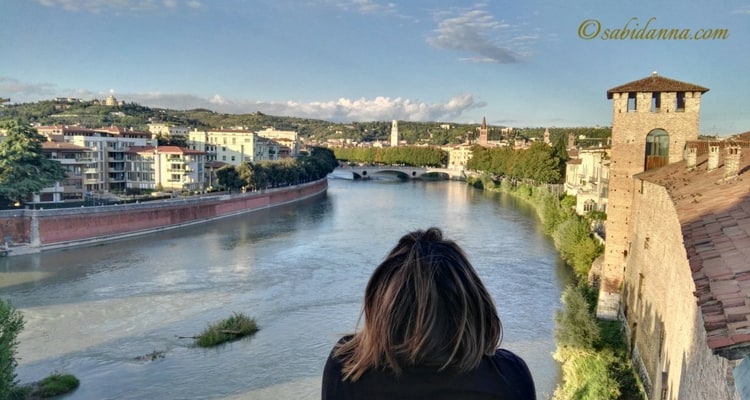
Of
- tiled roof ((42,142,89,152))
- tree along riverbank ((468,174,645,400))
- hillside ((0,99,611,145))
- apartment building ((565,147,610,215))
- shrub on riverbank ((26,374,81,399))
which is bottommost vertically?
shrub on riverbank ((26,374,81,399))

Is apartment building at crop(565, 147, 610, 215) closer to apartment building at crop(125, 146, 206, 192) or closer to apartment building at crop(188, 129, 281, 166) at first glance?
apartment building at crop(125, 146, 206, 192)

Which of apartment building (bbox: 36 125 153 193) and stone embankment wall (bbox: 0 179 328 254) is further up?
apartment building (bbox: 36 125 153 193)

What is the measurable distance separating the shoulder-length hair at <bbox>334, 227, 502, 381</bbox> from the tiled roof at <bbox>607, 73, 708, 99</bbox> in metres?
10.6

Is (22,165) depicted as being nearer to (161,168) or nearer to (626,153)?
(161,168)

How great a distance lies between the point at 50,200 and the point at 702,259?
26.7 metres

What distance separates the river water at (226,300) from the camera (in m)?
9.13

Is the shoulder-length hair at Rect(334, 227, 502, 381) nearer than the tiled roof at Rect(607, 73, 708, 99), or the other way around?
the shoulder-length hair at Rect(334, 227, 502, 381)

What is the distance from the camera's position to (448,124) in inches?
5856

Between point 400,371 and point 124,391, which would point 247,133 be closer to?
point 124,391

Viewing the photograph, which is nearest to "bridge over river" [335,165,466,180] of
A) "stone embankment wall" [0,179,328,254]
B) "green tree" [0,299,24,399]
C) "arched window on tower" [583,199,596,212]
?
"stone embankment wall" [0,179,328,254]

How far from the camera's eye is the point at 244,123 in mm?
Result: 119562

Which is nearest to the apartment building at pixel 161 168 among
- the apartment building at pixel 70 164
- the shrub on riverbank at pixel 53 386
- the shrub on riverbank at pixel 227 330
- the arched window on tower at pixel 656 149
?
the apartment building at pixel 70 164

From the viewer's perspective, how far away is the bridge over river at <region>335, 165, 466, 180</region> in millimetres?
60719

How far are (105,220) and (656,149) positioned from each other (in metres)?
17.8
